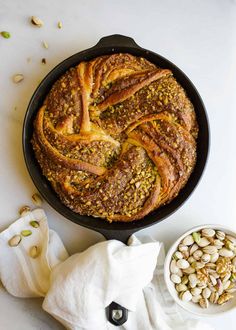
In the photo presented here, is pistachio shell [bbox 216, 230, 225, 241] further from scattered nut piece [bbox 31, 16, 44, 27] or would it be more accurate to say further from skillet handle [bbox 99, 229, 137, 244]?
scattered nut piece [bbox 31, 16, 44, 27]

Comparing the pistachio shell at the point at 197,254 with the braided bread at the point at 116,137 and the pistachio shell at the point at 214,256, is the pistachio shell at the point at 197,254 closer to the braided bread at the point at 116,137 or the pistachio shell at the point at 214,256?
the pistachio shell at the point at 214,256

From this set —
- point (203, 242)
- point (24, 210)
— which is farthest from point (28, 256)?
point (203, 242)

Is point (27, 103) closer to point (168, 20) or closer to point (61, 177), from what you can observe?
point (61, 177)

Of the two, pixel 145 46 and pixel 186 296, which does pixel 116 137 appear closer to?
pixel 145 46

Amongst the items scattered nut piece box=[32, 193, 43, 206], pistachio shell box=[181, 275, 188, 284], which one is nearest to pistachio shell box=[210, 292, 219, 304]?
pistachio shell box=[181, 275, 188, 284]

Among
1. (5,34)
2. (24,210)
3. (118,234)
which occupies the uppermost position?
(5,34)

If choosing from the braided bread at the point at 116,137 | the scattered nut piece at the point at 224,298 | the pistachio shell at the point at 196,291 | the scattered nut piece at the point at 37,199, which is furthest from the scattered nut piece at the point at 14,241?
the scattered nut piece at the point at 224,298
